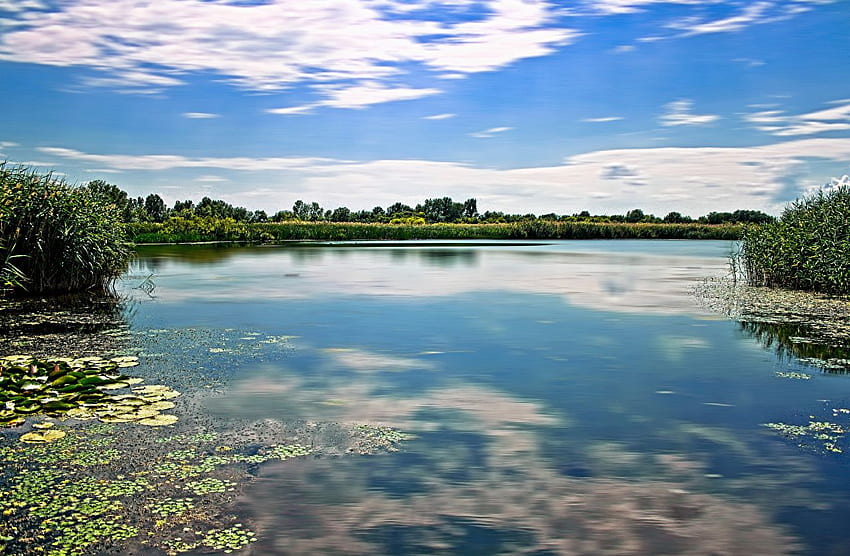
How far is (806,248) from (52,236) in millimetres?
14040

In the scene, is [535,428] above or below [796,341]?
below

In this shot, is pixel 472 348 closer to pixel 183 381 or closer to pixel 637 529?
pixel 183 381

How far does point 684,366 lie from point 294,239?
48995 millimetres

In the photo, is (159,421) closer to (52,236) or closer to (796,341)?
(796,341)

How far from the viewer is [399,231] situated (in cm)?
5612

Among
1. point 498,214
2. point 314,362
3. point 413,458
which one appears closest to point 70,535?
point 413,458

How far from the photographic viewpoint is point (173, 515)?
161 inches

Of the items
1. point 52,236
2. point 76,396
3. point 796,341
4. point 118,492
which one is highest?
point 52,236

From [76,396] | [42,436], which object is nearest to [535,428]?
[42,436]

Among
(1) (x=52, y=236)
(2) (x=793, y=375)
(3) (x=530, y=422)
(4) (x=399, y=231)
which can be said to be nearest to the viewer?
(3) (x=530, y=422)

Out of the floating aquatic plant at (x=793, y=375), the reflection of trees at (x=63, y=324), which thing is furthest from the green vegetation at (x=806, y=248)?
the reflection of trees at (x=63, y=324)

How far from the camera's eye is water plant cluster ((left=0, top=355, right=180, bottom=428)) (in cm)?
594

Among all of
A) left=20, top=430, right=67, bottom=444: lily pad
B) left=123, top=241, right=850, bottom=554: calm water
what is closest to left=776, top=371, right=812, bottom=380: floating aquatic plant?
left=123, top=241, right=850, bottom=554: calm water

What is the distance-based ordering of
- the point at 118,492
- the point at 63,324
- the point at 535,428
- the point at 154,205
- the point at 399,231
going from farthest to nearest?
the point at 154,205
the point at 399,231
the point at 63,324
the point at 535,428
the point at 118,492
